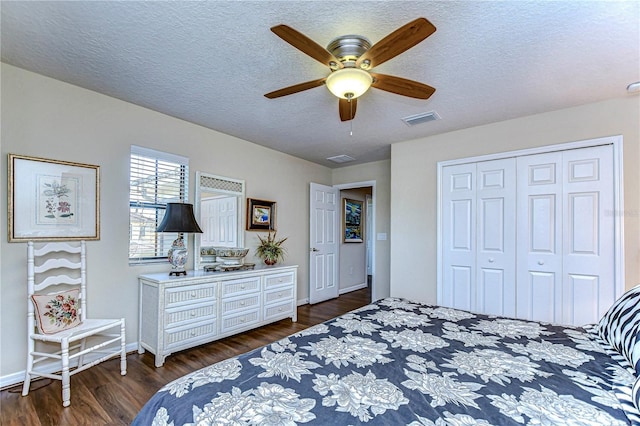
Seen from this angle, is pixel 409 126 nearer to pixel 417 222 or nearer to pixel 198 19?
pixel 417 222

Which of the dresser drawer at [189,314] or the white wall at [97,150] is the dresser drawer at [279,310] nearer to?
the dresser drawer at [189,314]

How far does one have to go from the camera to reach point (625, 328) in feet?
4.35

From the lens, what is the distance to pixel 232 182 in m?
3.85

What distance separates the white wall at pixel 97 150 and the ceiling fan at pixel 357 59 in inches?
68.2

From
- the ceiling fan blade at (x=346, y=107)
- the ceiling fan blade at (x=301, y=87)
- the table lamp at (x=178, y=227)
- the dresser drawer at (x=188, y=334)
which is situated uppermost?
the ceiling fan blade at (x=301, y=87)

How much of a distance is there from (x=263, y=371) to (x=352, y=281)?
5057mm

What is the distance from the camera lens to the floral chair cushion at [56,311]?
213 centimetres

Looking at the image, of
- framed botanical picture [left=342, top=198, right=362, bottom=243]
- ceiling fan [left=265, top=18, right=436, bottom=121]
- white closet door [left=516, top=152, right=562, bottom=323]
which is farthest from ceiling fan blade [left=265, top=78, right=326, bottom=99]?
framed botanical picture [left=342, top=198, right=362, bottom=243]

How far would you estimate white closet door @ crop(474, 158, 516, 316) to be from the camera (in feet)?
10.4

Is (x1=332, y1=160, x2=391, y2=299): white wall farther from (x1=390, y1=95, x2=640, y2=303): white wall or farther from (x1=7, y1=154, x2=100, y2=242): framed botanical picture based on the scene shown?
(x1=7, y1=154, x2=100, y2=242): framed botanical picture

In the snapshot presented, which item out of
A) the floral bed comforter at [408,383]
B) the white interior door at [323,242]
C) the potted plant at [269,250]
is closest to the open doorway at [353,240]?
the white interior door at [323,242]

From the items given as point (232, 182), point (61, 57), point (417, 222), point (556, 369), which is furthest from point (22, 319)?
point (417, 222)

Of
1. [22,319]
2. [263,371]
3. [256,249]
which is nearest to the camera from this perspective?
[263,371]

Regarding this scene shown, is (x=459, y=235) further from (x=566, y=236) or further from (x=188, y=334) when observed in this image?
(x=188, y=334)
